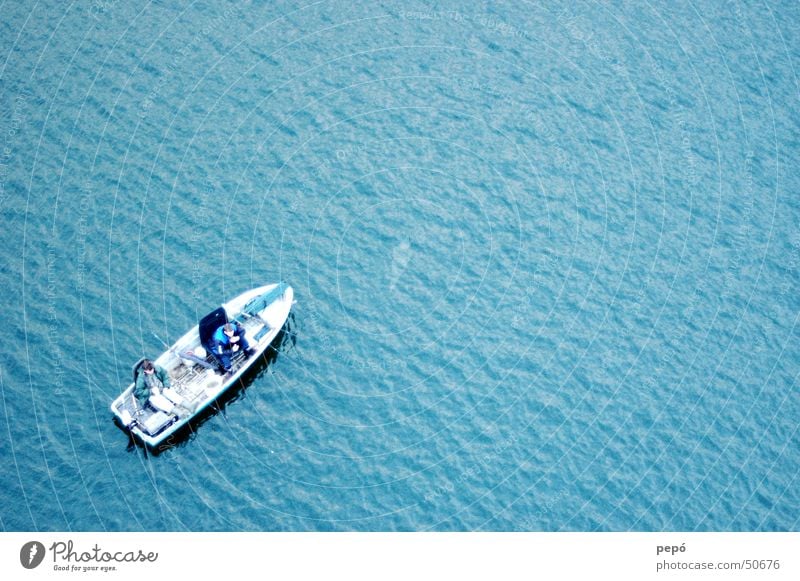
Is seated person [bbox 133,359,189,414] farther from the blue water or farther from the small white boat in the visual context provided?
the blue water

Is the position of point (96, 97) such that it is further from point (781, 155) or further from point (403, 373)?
point (781, 155)

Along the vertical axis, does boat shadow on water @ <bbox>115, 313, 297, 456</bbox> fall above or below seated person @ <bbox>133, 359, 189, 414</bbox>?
below
